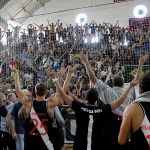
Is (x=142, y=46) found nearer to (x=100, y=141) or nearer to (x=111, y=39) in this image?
(x=111, y=39)

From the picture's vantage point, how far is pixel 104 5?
2297cm

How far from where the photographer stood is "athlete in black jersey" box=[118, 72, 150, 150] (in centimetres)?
329

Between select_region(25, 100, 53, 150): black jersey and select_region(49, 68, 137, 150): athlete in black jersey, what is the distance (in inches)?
16.3

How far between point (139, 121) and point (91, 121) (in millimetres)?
1182

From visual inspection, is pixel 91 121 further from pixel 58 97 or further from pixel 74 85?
pixel 74 85

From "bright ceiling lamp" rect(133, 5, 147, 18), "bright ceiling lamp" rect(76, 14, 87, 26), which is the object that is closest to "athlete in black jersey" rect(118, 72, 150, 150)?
"bright ceiling lamp" rect(133, 5, 147, 18)

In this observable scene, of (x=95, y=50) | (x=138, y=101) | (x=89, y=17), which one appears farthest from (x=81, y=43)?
(x=138, y=101)

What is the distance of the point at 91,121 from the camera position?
4398 mm

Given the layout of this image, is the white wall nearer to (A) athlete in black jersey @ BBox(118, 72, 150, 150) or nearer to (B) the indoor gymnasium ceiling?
(B) the indoor gymnasium ceiling

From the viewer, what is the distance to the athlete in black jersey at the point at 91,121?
4.39 meters

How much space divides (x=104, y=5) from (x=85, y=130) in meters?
19.3

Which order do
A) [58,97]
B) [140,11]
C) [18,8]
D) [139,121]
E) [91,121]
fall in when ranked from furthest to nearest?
[18,8] → [140,11] → [58,97] → [91,121] → [139,121]

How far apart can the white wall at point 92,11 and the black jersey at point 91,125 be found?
59.7ft

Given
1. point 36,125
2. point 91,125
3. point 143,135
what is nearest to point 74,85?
point 36,125
